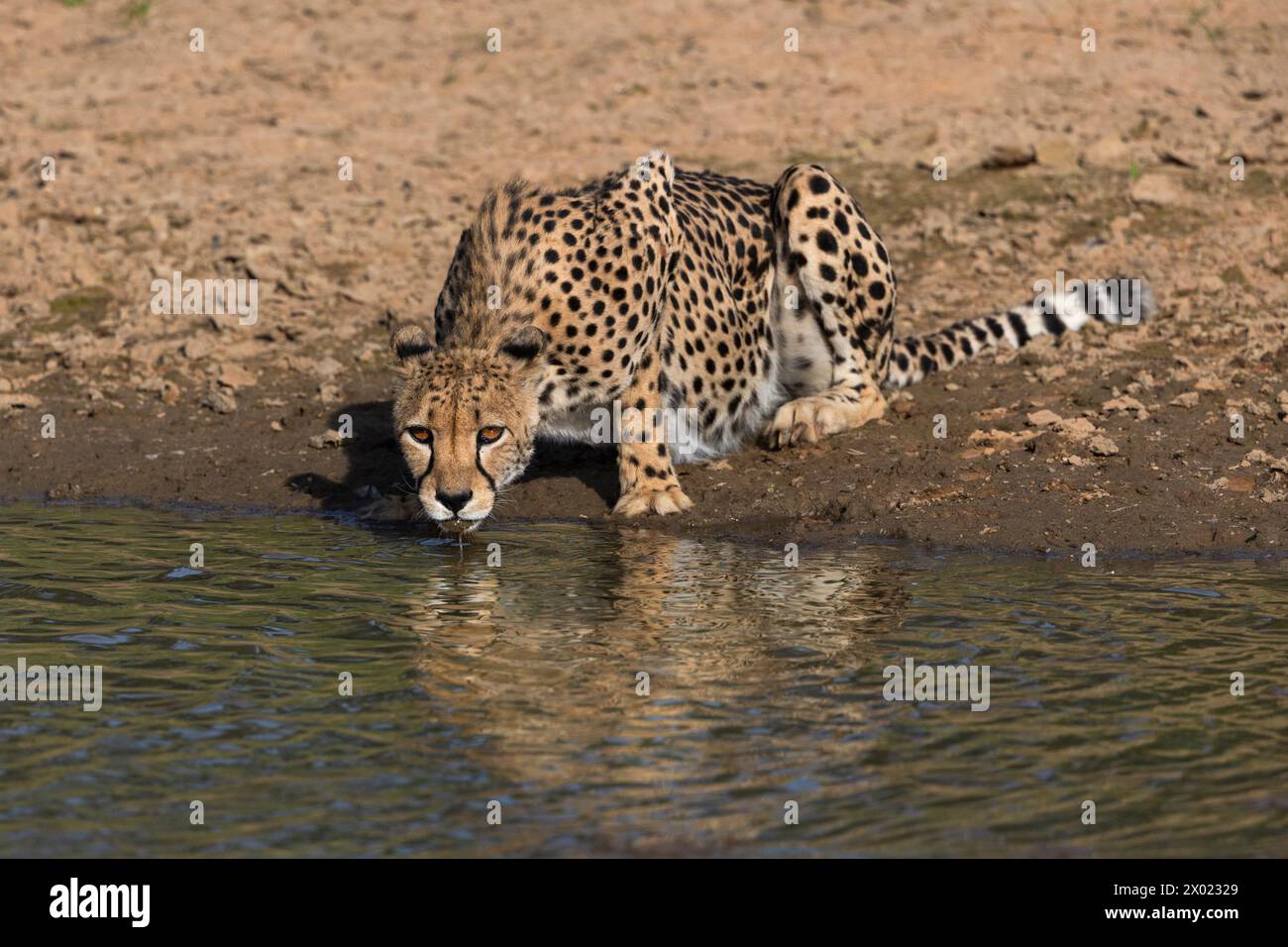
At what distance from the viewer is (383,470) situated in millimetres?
8773

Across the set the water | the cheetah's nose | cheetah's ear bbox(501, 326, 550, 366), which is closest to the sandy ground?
the water

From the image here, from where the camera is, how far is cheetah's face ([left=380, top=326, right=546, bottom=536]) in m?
6.98

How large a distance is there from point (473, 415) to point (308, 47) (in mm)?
7791

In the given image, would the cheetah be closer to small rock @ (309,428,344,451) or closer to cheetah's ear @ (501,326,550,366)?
cheetah's ear @ (501,326,550,366)

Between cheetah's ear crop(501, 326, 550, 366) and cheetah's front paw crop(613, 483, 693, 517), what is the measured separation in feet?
3.17

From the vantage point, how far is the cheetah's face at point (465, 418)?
698 centimetres

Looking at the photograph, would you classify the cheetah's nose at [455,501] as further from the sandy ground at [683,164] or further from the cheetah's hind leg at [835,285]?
the cheetah's hind leg at [835,285]

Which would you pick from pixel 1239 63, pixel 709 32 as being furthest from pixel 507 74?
pixel 1239 63

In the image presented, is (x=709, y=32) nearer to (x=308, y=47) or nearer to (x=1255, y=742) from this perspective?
(x=308, y=47)

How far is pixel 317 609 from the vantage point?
21.6 feet

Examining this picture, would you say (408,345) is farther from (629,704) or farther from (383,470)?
(629,704)

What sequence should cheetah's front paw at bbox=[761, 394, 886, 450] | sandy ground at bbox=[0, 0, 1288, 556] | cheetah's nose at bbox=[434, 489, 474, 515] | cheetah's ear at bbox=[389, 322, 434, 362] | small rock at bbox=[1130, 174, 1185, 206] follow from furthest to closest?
small rock at bbox=[1130, 174, 1185, 206] < cheetah's front paw at bbox=[761, 394, 886, 450] < sandy ground at bbox=[0, 0, 1288, 556] < cheetah's ear at bbox=[389, 322, 434, 362] < cheetah's nose at bbox=[434, 489, 474, 515]

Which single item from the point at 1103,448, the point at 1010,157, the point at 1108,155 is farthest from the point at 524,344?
the point at 1108,155

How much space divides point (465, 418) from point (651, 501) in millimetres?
1233
